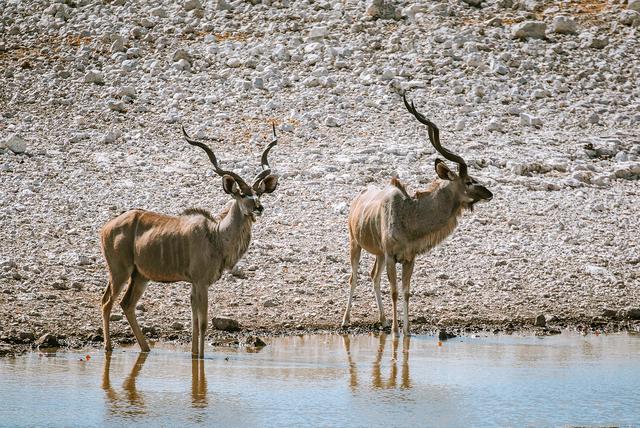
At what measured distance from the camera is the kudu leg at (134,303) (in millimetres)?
11805

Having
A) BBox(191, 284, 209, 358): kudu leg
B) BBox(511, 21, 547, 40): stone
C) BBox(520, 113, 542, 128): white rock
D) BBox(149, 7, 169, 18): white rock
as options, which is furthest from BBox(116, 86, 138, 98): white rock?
BBox(191, 284, 209, 358): kudu leg

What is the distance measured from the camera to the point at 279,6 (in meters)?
27.3

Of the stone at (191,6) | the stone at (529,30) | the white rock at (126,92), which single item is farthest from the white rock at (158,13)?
the stone at (529,30)

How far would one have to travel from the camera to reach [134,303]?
1202 centimetres

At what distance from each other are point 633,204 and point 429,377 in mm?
8920

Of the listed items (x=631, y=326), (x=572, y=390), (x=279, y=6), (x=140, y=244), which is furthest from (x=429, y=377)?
(x=279, y=6)

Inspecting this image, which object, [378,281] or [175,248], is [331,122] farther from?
[175,248]

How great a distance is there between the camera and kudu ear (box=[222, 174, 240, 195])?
472 inches

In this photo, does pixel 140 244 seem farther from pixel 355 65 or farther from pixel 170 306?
pixel 355 65

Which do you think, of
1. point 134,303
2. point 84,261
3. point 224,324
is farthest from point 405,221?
point 84,261

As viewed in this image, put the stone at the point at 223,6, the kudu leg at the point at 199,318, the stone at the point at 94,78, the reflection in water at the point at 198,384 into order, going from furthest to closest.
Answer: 1. the stone at the point at 223,6
2. the stone at the point at 94,78
3. the kudu leg at the point at 199,318
4. the reflection in water at the point at 198,384

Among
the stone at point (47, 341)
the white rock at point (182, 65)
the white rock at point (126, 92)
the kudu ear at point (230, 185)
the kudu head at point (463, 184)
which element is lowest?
the stone at point (47, 341)

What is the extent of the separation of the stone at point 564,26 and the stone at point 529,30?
440 millimetres

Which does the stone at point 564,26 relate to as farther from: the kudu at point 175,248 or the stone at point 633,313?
the kudu at point 175,248
